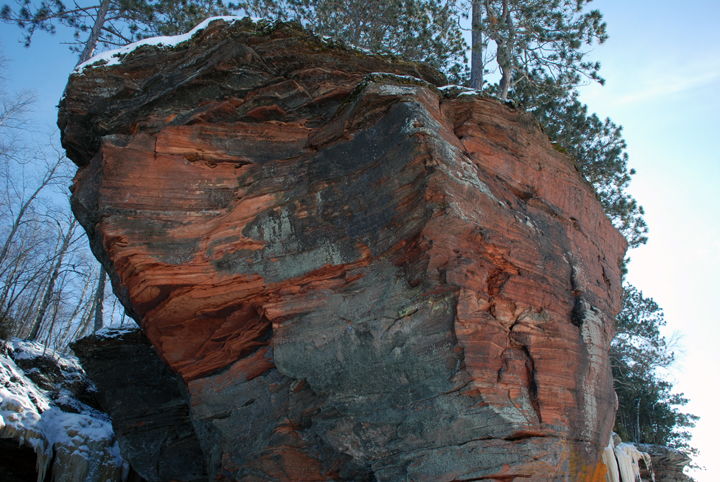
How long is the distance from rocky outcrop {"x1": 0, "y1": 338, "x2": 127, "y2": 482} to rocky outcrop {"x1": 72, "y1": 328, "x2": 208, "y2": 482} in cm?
94

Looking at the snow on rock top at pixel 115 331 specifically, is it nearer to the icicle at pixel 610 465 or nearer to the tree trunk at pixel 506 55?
the icicle at pixel 610 465

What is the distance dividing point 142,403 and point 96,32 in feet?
40.9

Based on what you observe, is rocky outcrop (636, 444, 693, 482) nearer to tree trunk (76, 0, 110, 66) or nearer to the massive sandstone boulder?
the massive sandstone boulder

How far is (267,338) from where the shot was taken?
7.88m

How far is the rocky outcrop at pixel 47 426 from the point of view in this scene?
982 cm

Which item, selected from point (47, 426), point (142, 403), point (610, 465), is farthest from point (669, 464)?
point (47, 426)

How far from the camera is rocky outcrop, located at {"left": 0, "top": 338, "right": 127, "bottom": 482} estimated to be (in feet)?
32.2

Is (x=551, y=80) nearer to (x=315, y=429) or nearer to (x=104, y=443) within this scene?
(x=315, y=429)

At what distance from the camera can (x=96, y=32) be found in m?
15.9

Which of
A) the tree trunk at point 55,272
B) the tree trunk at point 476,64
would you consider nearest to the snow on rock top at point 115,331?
the tree trunk at point 55,272

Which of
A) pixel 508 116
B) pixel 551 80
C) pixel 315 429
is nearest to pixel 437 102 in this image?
pixel 508 116

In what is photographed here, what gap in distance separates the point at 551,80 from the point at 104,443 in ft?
51.9

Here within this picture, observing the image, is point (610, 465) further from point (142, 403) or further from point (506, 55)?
point (506, 55)

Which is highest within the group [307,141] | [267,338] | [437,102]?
[437,102]
